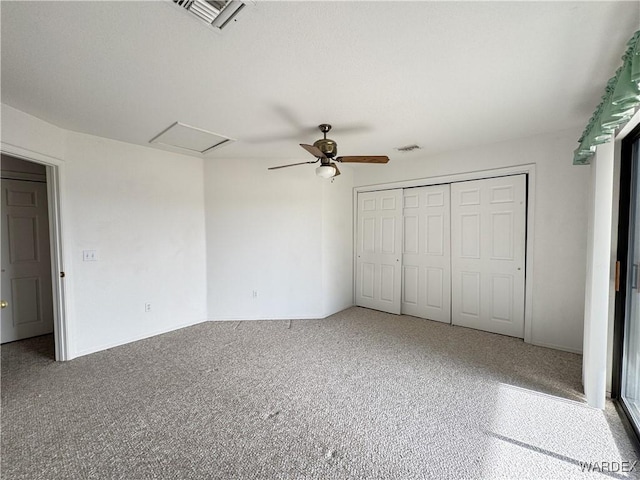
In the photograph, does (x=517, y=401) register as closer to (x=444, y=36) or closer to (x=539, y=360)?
(x=539, y=360)

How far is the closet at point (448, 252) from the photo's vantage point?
11.0 ft

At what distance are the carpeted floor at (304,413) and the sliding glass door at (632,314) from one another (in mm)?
283

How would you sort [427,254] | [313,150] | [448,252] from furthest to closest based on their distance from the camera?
[427,254] < [448,252] < [313,150]

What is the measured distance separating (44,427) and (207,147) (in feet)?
9.62

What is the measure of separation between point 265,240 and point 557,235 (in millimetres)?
3558

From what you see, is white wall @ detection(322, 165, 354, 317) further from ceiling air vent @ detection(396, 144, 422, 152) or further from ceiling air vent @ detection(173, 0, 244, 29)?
ceiling air vent @ detection(173, 0, 244, 29)

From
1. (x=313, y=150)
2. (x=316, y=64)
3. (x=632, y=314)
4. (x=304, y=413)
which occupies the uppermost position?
(x=316, y=64)

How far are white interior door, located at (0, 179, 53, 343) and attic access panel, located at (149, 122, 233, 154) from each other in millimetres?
1899

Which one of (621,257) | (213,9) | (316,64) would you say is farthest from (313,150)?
(621,257)

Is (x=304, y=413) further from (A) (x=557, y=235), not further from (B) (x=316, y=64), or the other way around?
(A) (x=557, y=235)

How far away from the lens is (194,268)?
12.9 feet

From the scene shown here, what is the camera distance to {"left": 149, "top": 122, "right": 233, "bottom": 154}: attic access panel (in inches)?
112

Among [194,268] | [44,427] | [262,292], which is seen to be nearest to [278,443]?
[44,427]

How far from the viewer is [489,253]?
3.50 m
